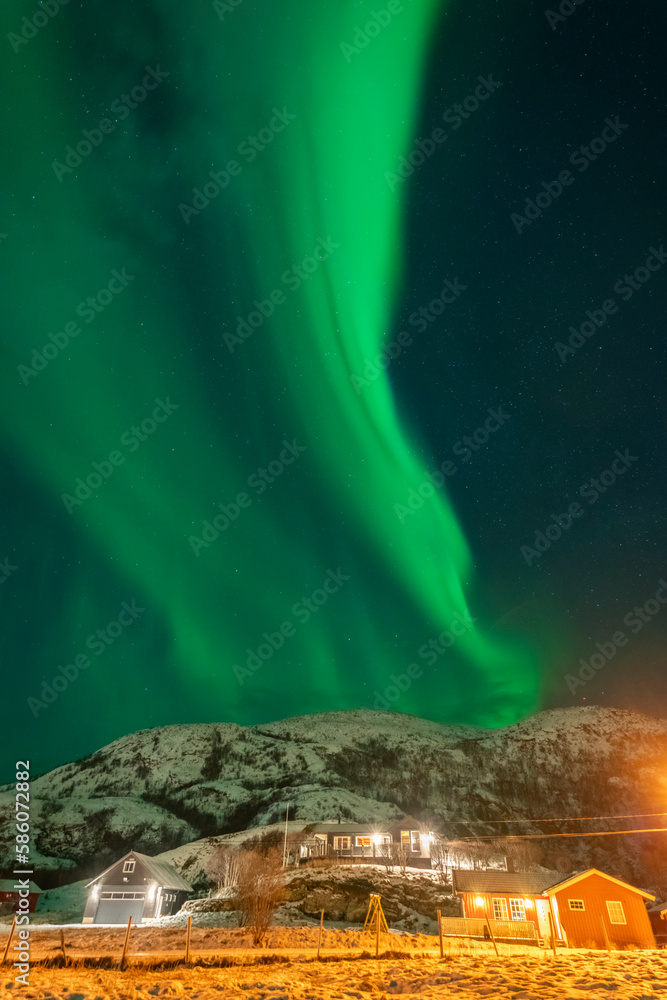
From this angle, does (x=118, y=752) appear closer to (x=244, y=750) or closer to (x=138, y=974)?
(x=244, y=750)

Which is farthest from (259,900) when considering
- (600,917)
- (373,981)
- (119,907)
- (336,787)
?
(336,787)

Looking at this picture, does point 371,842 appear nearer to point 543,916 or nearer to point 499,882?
point 499,882

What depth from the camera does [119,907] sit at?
52844 millimetres

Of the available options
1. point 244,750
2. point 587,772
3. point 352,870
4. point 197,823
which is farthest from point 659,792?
point 352,870

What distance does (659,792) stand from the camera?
175875mm

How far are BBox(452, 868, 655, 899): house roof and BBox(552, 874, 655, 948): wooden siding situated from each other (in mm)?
397

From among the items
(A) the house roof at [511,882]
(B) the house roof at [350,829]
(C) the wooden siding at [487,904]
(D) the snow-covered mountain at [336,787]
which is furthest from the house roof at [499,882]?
(D) the snow-covered mountain at [336,787]

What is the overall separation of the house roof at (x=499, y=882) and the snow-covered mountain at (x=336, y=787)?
78497 mm

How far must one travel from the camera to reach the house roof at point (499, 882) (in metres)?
40.3

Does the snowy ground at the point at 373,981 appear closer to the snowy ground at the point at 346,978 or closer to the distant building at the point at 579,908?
the snowy ground at the point at 346,978

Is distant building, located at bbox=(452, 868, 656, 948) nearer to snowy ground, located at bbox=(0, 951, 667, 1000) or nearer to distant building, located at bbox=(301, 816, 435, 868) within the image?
snowy ground, located at bbox=(0, 951, 667, 1000)

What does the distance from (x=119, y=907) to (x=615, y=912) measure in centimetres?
4359

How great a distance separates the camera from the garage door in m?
52.6

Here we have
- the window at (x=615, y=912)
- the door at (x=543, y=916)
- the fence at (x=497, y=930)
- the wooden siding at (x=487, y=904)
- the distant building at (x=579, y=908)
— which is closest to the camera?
the fence at (x=497, y=930)
